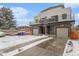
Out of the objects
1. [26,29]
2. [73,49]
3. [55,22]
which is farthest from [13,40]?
[73,49]

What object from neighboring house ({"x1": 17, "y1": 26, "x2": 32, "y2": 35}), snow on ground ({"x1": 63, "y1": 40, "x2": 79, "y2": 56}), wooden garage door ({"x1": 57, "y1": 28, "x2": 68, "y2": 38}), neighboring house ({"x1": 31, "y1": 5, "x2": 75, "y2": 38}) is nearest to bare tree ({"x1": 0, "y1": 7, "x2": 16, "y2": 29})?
neighboring house ({"x1": 17, "y1": 26, "x2": 32, "y2": 35})

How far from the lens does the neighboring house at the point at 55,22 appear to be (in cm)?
216

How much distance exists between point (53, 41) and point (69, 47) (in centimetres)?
20

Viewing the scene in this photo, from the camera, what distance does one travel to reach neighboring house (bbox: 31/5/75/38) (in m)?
2.16

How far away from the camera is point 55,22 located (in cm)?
221

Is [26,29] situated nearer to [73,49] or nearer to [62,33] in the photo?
[62,33]

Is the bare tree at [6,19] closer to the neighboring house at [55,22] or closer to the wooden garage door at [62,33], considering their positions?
the neighboring house at [55,22]

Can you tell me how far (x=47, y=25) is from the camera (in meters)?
2.22

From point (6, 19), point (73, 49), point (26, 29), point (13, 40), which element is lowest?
point (73, 49)

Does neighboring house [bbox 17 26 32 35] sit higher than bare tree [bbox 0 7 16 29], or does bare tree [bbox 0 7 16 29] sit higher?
bare tree [bbox 0 7 16 29]

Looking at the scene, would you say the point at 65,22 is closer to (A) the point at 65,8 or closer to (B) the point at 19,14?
(A) the point at 65,8

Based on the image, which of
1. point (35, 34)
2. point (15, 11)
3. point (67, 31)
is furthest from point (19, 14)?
point (67, 31)

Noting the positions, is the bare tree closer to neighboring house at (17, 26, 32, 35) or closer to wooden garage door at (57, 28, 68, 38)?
neighboring house at (17, 26, 32, 35)

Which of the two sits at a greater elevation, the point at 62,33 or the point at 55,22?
the point at 55,22
